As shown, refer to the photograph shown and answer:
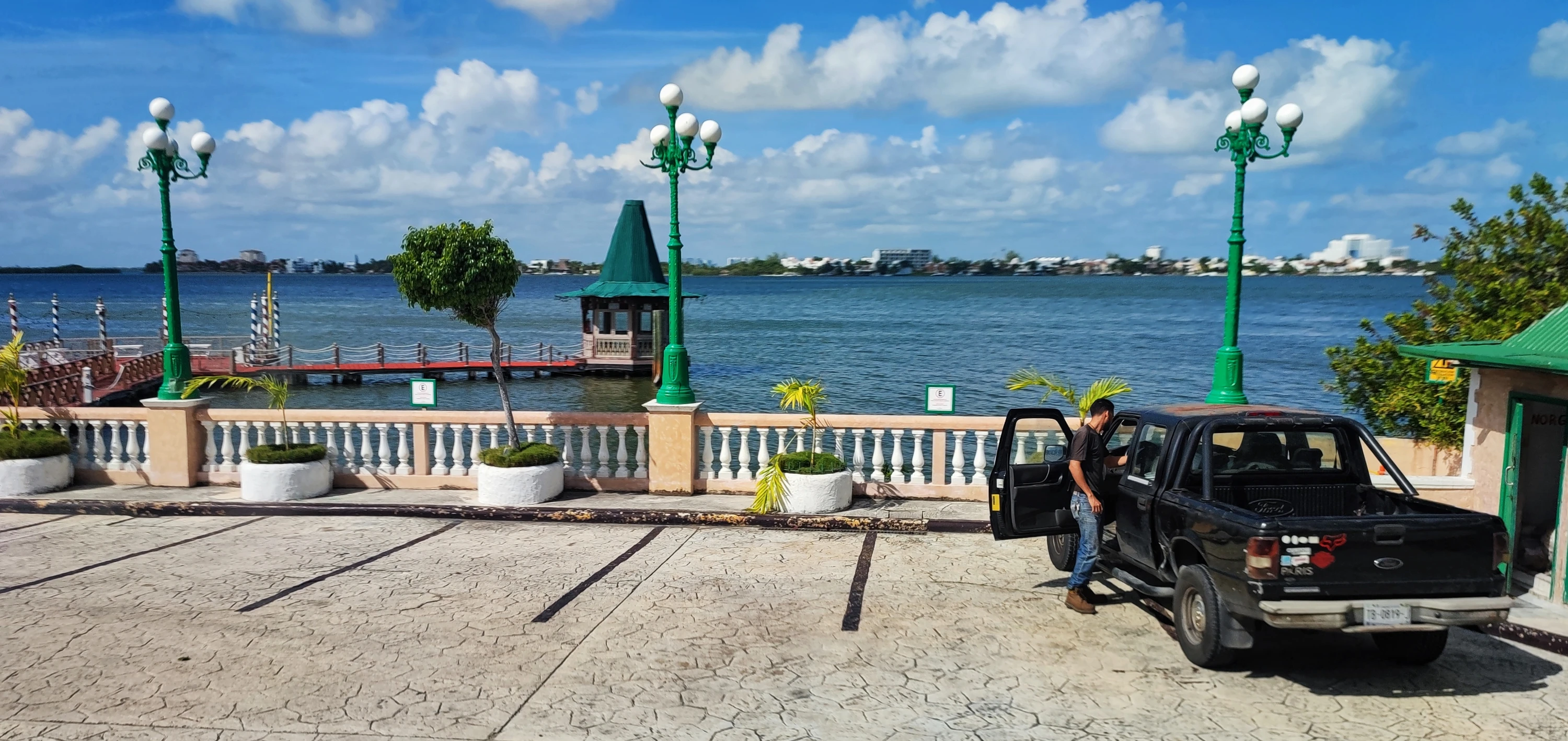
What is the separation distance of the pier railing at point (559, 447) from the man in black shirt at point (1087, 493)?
3407 mm

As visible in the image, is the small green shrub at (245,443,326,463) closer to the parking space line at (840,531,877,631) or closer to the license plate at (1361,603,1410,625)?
the parking space line at (840,531,877,631)

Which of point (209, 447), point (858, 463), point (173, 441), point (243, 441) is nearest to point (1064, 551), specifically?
point (858, 463)

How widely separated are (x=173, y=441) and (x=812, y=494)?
8446 mm

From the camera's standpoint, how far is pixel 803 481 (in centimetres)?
1152

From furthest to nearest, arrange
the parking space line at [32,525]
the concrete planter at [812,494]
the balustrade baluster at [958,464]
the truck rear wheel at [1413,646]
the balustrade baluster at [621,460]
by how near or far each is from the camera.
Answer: the balustrade baluster at [621,460] → the balustrade baluster at [958,464] → the concrete planter at [812,494] → the parking space line at [32,525] → the truck rear wheel at [1413,646]

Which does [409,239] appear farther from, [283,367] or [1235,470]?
[283,367]

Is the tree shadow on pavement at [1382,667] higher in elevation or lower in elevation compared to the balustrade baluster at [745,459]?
lower

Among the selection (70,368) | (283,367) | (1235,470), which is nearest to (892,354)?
(283,367)

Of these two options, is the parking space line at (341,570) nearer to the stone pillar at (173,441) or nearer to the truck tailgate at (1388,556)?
the stone pillar at (173,441)

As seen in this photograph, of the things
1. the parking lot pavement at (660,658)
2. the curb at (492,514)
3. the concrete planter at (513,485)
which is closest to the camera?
the parking lot pavement at (660,658)

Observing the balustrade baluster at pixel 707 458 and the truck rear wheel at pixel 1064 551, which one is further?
the balustrade baluster at pixel 707 458

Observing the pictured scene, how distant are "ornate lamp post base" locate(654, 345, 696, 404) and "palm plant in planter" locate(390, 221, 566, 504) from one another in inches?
60.9

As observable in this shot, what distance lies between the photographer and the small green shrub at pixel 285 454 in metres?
12.3

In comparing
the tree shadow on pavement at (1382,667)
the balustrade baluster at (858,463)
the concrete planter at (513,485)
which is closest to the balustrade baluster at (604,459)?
the concrete planter at (513,485)
